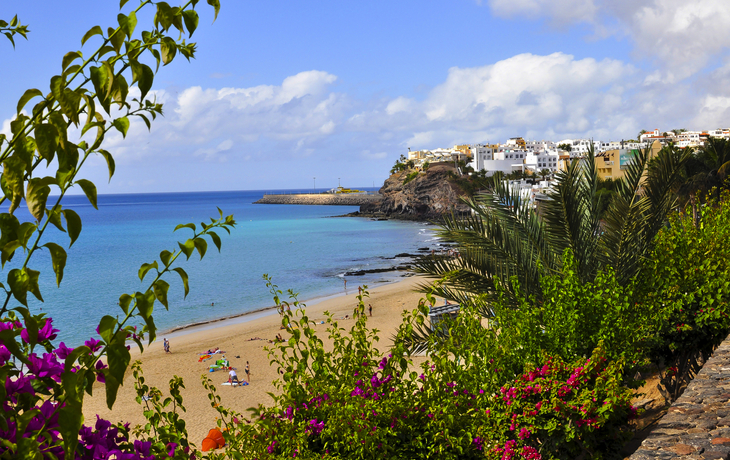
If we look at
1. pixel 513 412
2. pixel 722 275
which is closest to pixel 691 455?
pixel 513 412

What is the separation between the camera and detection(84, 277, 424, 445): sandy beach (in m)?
17.0

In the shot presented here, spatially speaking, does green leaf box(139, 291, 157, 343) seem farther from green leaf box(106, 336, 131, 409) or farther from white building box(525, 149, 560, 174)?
white building box(525, 149, 560, 174)

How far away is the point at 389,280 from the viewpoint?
4047 cm

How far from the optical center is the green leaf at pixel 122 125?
4.29ft

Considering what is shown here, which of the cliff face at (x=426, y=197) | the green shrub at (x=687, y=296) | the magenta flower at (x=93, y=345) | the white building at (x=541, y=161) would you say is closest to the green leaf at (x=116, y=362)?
the magenta flower at (x=93, y=345)

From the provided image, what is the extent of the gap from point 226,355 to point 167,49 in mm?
22906

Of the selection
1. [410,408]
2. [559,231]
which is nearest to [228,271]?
[559,231]

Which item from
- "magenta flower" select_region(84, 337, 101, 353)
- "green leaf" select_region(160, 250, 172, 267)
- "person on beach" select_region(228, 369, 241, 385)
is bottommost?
"person on beach" select_region(228, 369, 241, 385)

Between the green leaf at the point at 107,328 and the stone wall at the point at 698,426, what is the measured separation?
338cm

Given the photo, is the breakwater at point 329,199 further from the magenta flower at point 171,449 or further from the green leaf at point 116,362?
the green leaf at point 116,362

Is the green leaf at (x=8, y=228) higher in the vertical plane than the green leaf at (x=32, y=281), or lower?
higher

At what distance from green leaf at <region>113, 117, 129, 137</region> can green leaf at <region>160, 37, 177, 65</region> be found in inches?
7.4

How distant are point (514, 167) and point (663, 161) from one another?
10031 centimetres

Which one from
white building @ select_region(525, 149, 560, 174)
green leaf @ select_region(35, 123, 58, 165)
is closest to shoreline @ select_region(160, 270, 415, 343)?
green leaf @ select_region(35, 123, 58, 165)
